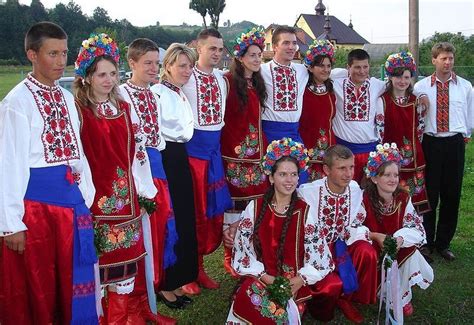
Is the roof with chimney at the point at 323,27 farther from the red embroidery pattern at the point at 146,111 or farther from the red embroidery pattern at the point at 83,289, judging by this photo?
the red embroidery pattern at the point at 83,289

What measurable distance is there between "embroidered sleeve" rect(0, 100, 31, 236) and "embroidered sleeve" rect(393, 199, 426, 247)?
2.70 m

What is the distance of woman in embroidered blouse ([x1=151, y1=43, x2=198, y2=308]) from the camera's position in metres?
4.12

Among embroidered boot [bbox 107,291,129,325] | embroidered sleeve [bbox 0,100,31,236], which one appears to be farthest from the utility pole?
embroidered sleeve [bbox 0,100,31,236]

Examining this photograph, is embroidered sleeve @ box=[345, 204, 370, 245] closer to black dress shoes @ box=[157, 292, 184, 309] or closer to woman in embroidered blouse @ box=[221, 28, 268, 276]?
woman in embroidered blouse @ box=[221, 28, 268, 276]

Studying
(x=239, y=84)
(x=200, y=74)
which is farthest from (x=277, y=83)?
(x=200, y=74)

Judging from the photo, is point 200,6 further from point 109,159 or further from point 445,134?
point 109,159

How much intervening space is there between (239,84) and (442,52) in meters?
1.97

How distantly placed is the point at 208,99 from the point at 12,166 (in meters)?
1.99

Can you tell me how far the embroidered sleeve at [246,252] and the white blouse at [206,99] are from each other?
3.04 ft

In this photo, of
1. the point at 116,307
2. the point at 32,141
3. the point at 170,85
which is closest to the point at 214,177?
the point at 170,85

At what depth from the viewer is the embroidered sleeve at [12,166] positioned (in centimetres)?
283

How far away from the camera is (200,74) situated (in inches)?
180

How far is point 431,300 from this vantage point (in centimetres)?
441

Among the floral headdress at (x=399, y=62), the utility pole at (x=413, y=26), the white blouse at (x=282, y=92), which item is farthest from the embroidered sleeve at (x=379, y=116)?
the utility pole at (x=413, y=26)
